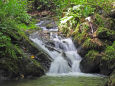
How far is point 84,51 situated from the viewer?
835 centimetres

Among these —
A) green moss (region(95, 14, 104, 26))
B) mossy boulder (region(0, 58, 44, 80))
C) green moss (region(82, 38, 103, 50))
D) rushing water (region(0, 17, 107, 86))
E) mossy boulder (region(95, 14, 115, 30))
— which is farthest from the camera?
green moss (region(95, 14, 104, 26))

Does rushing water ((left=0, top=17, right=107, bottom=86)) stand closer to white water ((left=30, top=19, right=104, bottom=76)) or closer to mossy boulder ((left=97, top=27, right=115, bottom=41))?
white water ((left=30, top=19, right=104, bottom=76))

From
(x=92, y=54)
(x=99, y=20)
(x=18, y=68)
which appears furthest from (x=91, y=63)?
(x=18, y=68)

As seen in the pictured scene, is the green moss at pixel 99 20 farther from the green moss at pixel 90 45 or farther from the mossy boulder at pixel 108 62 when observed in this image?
the mossy boulder at pixel 108 62

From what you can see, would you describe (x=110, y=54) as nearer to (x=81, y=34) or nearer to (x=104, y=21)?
(x=81, y=34)

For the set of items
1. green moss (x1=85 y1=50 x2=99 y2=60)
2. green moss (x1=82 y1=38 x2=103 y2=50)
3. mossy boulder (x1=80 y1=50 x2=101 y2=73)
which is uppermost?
green moss (x1=82 y1=38 x2=103 y2=50)

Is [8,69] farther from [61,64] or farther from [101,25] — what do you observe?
[101,25]

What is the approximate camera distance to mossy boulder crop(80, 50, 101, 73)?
7402 millimetres

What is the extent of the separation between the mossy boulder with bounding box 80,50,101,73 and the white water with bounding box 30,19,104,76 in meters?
0.31

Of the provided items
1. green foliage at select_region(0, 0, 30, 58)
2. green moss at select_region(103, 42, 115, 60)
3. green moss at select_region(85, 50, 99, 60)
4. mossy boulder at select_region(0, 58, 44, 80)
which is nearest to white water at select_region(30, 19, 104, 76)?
green moss at select_region(85, 50, 99, 60)

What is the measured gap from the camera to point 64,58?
812 cm

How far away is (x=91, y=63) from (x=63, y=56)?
152 centimetres

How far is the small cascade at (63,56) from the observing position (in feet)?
24.5

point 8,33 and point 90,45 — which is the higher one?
point 8,33
